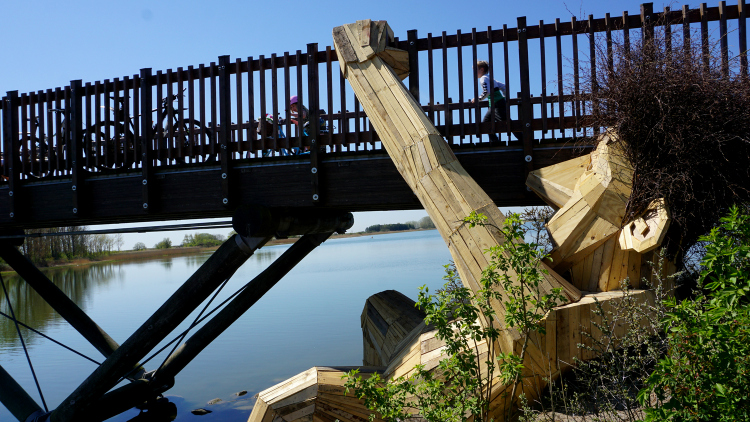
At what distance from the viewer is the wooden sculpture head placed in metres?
3.45

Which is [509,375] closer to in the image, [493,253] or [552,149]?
[493,253]

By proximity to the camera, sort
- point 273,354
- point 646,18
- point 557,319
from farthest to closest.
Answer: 1. point 273,354
2. point 646,18
3. point 557,319

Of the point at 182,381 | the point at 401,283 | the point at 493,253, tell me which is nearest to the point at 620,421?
the point at 493,253

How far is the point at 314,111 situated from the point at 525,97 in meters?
2.14

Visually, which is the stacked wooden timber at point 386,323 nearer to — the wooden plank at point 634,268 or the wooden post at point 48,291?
the wooden plank at point 634,268

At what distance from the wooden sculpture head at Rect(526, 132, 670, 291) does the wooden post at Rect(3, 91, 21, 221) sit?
6.68m

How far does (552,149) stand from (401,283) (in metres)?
16.4

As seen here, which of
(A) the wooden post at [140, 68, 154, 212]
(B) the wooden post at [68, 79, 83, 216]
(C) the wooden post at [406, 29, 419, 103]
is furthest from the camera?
(B) the wooden post at [68, 79, 83, 216]

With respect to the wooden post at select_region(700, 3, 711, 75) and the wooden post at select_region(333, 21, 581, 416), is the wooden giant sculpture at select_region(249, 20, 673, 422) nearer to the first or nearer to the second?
the wooden post at select_region(333, 21, 581, 416)

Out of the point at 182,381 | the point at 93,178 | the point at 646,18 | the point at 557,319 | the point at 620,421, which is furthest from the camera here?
the point at 182,381

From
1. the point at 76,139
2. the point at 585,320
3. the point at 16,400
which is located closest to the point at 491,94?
the point at 585,320

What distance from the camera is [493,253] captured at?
298cm

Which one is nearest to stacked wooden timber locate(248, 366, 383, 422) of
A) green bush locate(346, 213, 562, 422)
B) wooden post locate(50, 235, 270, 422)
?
green bush locate(346, 213, 562, 422)

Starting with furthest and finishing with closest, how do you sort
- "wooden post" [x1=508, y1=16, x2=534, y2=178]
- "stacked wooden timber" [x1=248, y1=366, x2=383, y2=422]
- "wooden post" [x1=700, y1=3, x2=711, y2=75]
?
"wooden post" [x1=508, y1=16, x2=534, y2=178], "stacked wooden timber" [x1=248, y1=366, x2=383, y2=422], "wooden post" [x1=700, y1=3, x2=711, y2=75]
